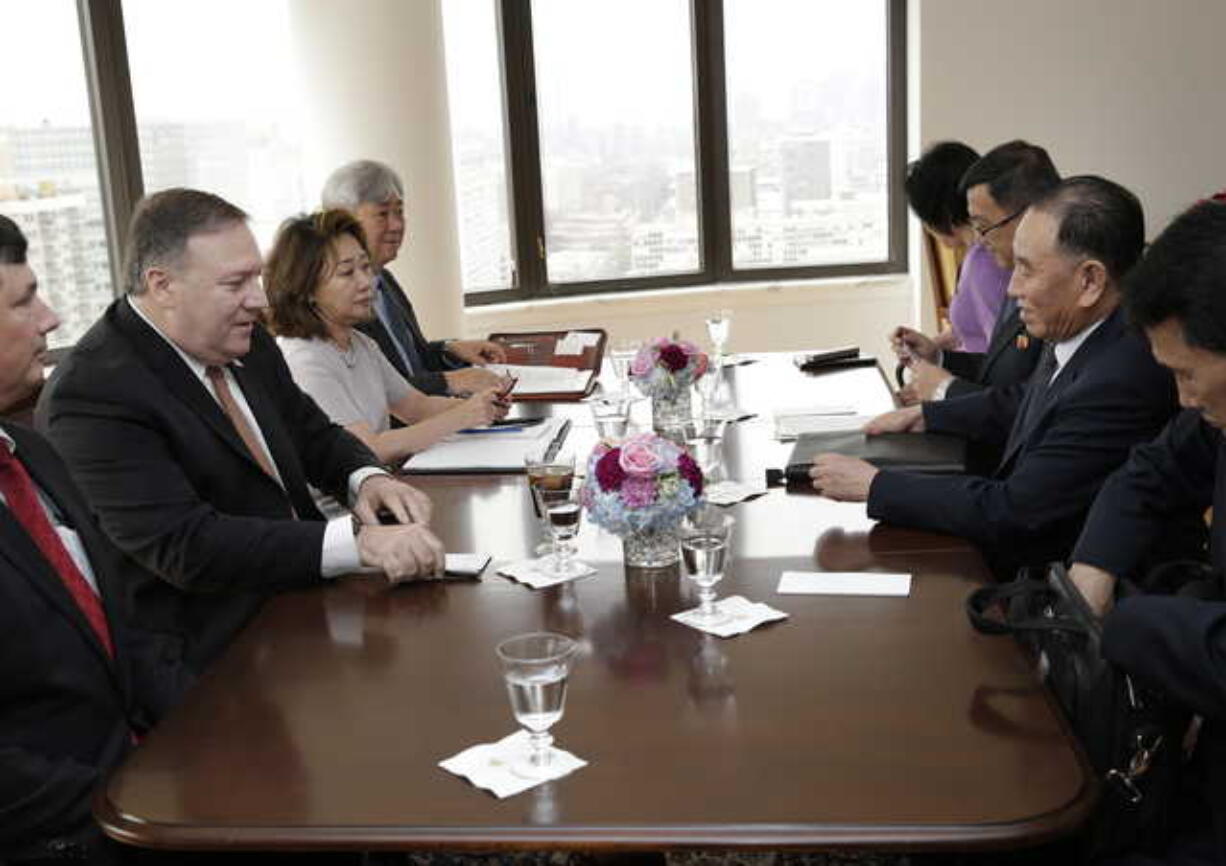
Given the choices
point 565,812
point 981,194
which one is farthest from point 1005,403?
point 565,812

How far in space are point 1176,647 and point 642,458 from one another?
85cm

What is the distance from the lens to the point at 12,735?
72.6 inches

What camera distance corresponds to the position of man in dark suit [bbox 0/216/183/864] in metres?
1.75

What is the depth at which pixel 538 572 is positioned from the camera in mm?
2295

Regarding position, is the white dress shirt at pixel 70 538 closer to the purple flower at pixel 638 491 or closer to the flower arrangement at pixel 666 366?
the purple flower at pixel 638 491

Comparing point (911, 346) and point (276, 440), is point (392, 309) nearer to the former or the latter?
point (911, 346)

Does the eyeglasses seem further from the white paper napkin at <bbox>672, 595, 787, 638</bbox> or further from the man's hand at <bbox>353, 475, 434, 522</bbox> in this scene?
the white paper napkin at <bbox>672, 595, 787, 638</bbox>

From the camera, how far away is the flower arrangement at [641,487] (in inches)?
85.9

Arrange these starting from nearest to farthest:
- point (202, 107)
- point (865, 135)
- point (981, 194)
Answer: point (981, 194) < point (202, 107) < point (865, 135)

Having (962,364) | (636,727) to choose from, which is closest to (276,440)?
(636,727)

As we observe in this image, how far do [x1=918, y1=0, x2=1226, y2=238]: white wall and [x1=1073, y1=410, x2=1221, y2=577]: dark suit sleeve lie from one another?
4182 mm

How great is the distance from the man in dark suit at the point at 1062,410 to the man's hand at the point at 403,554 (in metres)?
0.80

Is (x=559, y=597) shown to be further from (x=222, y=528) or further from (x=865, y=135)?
(x=865, y=135)

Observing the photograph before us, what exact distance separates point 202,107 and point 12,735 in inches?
171
